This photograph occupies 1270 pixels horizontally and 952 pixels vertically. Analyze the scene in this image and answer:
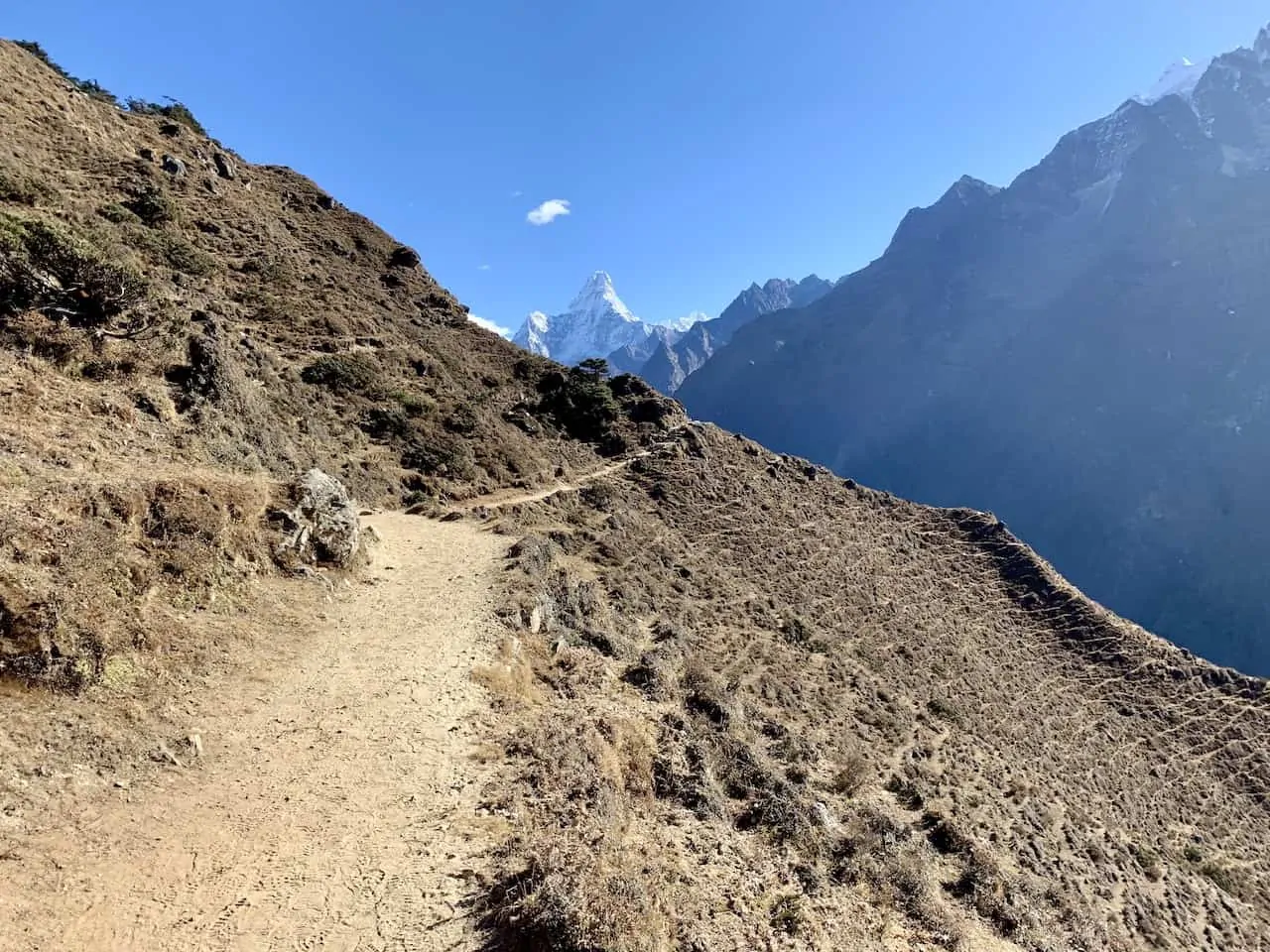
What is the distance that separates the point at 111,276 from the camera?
18719 mm

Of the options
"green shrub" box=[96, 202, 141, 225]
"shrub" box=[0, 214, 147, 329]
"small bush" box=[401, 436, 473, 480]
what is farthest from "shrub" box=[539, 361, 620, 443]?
"shrub" box=[0, 214, 147, 329]

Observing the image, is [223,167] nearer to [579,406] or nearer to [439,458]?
[579,406]

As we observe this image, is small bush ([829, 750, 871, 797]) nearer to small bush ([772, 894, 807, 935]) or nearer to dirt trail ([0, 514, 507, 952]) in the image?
small bush ([772, 894, 807, 935])

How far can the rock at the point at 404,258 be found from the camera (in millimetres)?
54375

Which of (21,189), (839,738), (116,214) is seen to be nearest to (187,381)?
(21,189)

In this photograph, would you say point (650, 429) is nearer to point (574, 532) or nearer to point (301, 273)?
point (574, 532)

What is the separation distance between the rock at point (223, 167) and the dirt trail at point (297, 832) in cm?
4746

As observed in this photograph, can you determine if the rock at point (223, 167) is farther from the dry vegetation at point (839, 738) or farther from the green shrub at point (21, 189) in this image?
the dry vegetation at point (839, 738)

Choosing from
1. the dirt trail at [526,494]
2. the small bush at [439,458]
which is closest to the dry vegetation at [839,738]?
the dirt trail at [526,494]

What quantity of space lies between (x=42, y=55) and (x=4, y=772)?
2279 inches

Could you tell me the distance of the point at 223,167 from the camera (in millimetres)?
47156

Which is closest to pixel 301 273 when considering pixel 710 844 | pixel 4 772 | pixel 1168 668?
pixel 4 772

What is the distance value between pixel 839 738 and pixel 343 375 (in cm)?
2882

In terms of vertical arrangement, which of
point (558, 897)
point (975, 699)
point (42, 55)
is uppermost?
point (42, 55)
